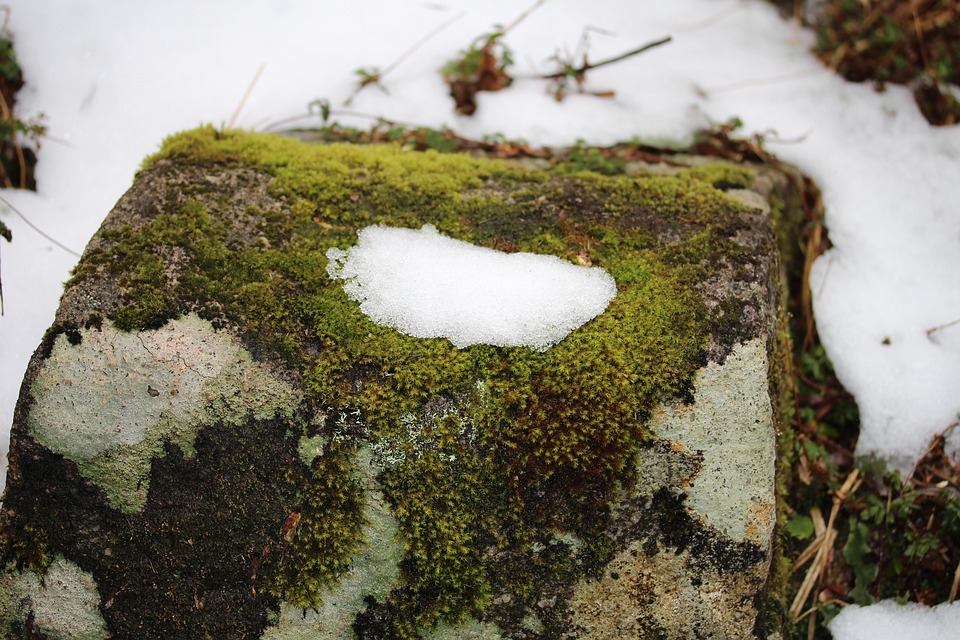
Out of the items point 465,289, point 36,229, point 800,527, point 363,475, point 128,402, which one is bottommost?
point 800,527

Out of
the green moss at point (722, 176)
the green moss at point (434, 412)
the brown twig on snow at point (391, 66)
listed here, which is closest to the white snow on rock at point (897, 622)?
the green moss at point (434, 412)

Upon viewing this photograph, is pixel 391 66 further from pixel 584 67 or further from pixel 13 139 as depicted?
pixel 13 139

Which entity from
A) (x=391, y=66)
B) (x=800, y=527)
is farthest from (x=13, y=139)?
(x=800, y=527)

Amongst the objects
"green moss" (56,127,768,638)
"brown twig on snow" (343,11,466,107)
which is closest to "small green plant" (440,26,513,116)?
"brown twig on snow" (343,11,466,107)

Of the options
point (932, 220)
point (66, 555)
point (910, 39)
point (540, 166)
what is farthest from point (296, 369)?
point (910, 39)

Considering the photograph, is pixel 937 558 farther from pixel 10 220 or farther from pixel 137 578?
pixel 10 220

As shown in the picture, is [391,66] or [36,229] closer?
[36,229]
